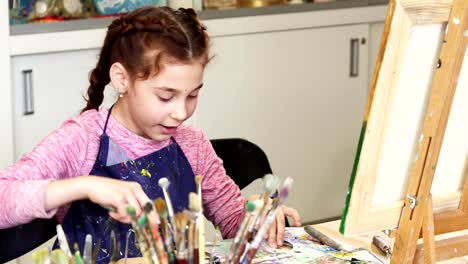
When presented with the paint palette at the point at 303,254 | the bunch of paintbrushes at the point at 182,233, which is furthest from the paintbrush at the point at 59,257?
the paint palette at the point at 303,254

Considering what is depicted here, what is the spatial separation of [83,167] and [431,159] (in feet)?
2.23

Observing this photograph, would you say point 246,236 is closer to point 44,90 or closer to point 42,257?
point 42,257

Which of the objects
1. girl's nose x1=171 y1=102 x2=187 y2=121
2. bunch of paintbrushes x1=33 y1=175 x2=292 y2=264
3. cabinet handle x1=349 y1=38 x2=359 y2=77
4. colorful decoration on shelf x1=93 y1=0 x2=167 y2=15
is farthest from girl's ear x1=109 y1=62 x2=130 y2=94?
cabinet handle x1=349 y1=38 x2=359 y2=77

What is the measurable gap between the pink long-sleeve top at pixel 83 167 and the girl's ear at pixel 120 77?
0.08m

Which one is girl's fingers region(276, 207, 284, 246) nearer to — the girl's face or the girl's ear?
the girl's face

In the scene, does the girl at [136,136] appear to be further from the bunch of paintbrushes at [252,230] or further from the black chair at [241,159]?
the bunch of paintbrushes at [252,230]

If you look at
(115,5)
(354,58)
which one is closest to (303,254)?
(115,5)

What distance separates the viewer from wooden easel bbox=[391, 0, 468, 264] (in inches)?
55.5

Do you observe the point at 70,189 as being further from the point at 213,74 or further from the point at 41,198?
the point at 213,74

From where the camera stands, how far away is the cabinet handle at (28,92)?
2906 millimetres

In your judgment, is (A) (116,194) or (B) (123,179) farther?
(B) (123,179)

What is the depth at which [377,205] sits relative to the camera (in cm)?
148

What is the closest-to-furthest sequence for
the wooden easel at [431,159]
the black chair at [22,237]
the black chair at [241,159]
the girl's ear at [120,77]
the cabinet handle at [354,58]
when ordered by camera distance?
the wooden easel at [431,159]
the black chair at [22,237]
the girl's ear at [120,77]
the black chair at [241,159]
the cabinet handle at [354,58]

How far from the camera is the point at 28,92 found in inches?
114
